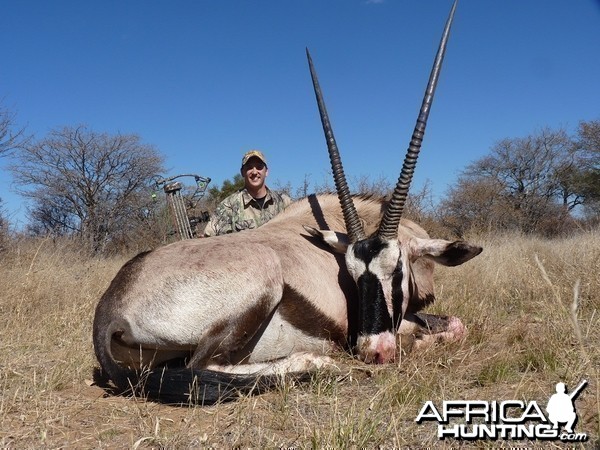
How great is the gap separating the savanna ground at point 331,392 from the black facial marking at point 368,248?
0.68m

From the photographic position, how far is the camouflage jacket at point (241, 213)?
19.8 feet

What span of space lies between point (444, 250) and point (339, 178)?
0.95 metres

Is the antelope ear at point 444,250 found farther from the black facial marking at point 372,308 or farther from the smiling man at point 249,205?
the smiling man at point 249,205

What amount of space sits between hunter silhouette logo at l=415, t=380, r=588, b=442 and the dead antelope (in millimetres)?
889

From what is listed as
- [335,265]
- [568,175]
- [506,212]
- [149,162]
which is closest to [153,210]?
[149,162]

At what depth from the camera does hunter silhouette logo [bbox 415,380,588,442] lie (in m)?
2.04

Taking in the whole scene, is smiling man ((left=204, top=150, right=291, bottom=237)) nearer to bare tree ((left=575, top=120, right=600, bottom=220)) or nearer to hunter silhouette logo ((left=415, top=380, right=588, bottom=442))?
hunter silhouette logo ((left=415, top=380, right=588, bottom=442))

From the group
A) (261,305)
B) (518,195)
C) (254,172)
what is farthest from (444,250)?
(518,195)

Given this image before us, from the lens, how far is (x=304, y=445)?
2008mm

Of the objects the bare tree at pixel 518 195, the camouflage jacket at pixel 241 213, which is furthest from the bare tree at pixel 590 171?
the camouflage jacket at pixel 241 213

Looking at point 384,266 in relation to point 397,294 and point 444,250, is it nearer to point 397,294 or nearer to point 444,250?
point 397,294

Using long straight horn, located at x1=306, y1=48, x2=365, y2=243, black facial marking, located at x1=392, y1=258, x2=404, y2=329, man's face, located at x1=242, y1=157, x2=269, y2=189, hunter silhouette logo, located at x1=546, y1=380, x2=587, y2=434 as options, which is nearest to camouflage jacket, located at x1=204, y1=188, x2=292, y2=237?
man's face, located at x1=242, y1=157, x2=269, y2=189

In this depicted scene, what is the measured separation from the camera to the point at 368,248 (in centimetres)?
353

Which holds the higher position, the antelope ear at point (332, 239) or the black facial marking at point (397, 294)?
the antelope ear at point (332, 239)
